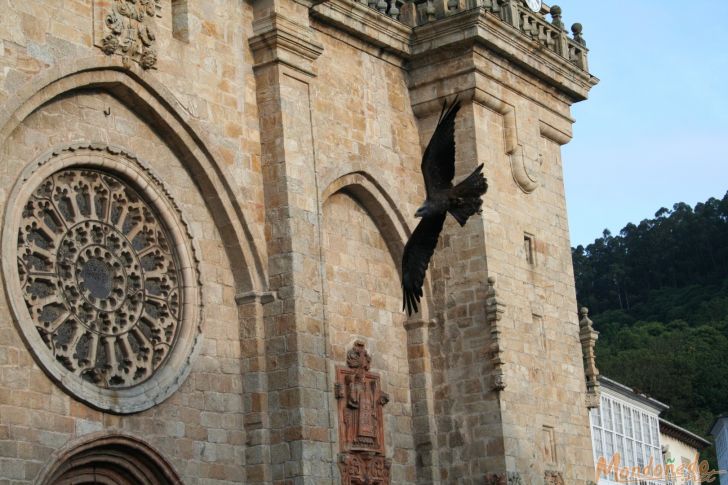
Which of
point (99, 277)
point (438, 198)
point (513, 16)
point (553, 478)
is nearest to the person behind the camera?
point (438, 198)

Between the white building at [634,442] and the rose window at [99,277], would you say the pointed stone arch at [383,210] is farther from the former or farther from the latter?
the white building at [634,442]

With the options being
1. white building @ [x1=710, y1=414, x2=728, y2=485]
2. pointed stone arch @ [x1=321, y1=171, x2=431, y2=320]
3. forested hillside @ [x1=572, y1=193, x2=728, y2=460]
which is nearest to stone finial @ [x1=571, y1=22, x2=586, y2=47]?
pointed stone arch @ [x1=321, y1=171, x2=431, y2=320]

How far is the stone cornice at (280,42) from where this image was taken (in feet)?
67.5

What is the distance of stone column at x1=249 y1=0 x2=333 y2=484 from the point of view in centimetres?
1920

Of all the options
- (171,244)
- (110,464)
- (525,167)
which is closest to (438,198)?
(171,244)

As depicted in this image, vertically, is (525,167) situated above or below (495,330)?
above

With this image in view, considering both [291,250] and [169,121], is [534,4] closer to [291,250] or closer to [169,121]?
[291,250]

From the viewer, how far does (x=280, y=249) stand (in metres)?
19.9

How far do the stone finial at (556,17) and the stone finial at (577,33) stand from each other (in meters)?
0.65

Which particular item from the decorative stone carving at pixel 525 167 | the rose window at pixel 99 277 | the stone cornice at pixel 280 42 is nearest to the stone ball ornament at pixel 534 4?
the decorative stone carving at pixel 525 167

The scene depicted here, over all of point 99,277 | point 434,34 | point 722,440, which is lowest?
point 99,277

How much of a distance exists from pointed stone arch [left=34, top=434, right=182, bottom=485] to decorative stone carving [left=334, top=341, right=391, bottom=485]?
3.35 metres

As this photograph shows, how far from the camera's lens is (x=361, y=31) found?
22.5 m

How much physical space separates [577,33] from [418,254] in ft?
31.8
